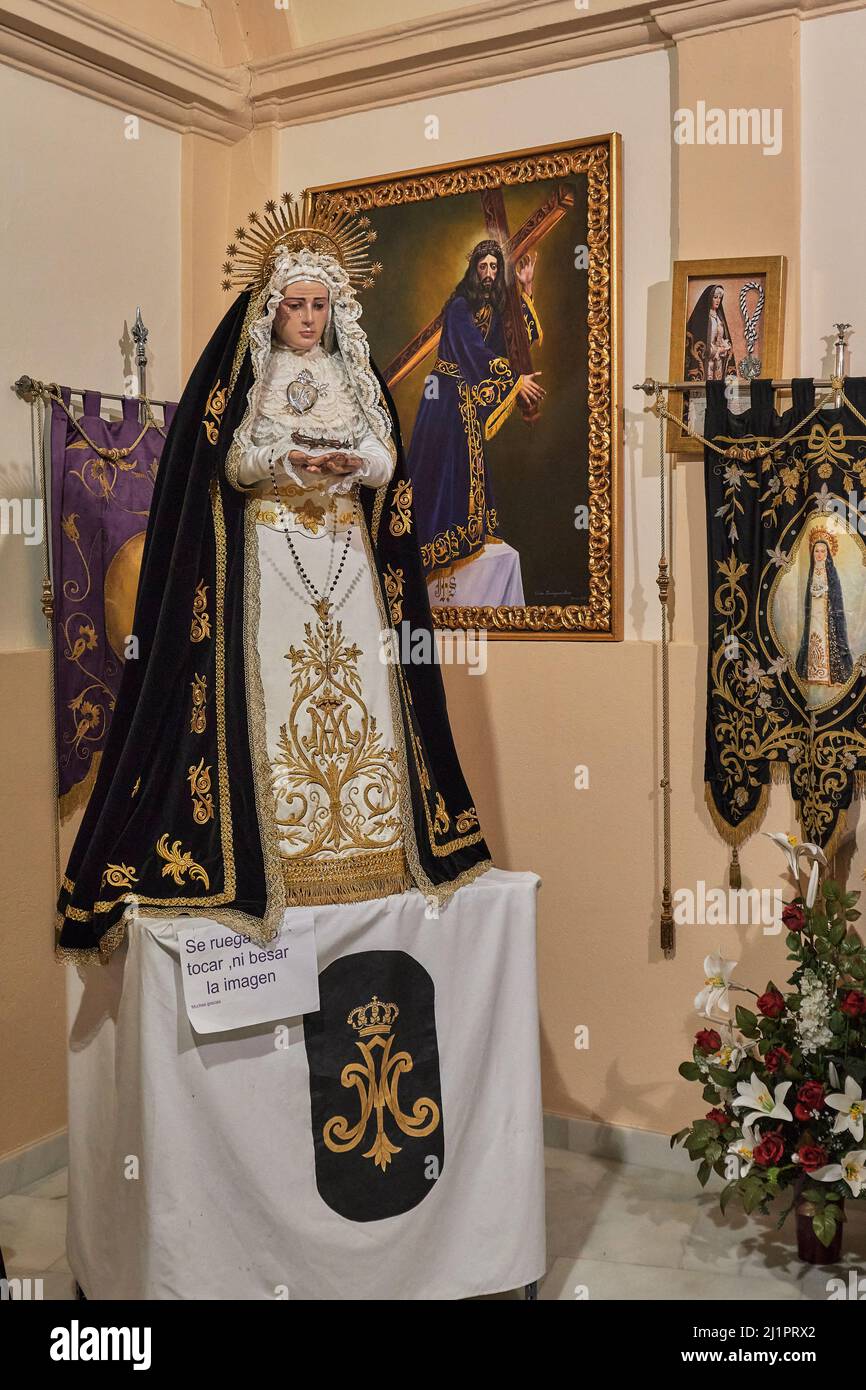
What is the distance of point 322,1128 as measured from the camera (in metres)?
2.57

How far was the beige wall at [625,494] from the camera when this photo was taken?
3205 mm

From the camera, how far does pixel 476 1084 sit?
8.94 feet

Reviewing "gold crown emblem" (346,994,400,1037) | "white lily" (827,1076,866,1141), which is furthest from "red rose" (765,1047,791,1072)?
"gold crown emblem" (346,994,400,1037)

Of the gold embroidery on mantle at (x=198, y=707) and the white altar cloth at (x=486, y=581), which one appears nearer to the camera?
the gold embroidery on mantle at (x=198, y=707)

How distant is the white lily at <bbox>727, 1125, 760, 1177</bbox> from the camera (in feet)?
9.55

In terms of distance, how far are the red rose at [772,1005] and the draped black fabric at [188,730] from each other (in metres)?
0.85

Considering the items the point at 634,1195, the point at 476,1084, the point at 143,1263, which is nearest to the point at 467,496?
the point at 476,1084

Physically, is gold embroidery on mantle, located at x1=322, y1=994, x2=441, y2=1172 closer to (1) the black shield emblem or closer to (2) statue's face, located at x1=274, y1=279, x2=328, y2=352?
(1) the black shield emblem

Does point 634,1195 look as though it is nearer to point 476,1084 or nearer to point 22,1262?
point 476,1084

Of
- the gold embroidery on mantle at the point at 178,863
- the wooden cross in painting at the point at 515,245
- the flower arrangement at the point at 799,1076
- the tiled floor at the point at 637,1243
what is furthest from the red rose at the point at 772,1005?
the wooden cross in painting at the point at 515,245

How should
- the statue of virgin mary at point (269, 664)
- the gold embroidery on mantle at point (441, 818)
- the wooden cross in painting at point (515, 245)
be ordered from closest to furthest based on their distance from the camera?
the statue of virgin mary at point (269, 664) < the gold embroidery on mantle at point (441, 818) < the wooden cross in painting at point (515, 245)

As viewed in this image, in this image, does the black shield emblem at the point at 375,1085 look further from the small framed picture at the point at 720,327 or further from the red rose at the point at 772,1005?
the small framed picture at the point at 720,327

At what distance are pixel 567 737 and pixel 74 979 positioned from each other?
1514 mm

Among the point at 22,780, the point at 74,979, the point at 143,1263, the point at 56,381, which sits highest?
the point at 56,381
